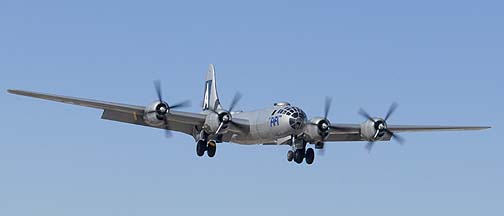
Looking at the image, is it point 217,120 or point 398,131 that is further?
point 398,131

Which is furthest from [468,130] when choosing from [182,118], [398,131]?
[182,118]

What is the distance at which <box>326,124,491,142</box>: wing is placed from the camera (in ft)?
231

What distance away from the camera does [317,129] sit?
67562mm

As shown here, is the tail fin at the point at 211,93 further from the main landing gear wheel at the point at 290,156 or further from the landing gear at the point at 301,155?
the landing gear at the point at 301,155

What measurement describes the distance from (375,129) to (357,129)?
1.88 m

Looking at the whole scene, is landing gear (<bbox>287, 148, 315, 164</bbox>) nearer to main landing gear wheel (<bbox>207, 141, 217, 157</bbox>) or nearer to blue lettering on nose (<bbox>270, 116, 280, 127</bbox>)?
blue lettering on nose (<bbox>270, 116, 280, 127</bbox>)

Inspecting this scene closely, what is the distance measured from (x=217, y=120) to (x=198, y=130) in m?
3.04

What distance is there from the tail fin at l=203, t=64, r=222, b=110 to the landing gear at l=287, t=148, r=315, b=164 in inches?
439

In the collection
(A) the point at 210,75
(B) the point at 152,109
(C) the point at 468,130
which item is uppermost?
(A) the point at 210,75

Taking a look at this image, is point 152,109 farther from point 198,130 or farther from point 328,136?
point 328,136

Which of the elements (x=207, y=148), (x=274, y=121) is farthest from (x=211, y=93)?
(x=274, y=121)

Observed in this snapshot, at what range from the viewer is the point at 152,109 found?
2547 inches

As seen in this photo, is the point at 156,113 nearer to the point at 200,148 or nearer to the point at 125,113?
the point at 125,113

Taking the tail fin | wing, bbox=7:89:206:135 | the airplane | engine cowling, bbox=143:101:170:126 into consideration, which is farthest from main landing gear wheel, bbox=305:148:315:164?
the tail fin
